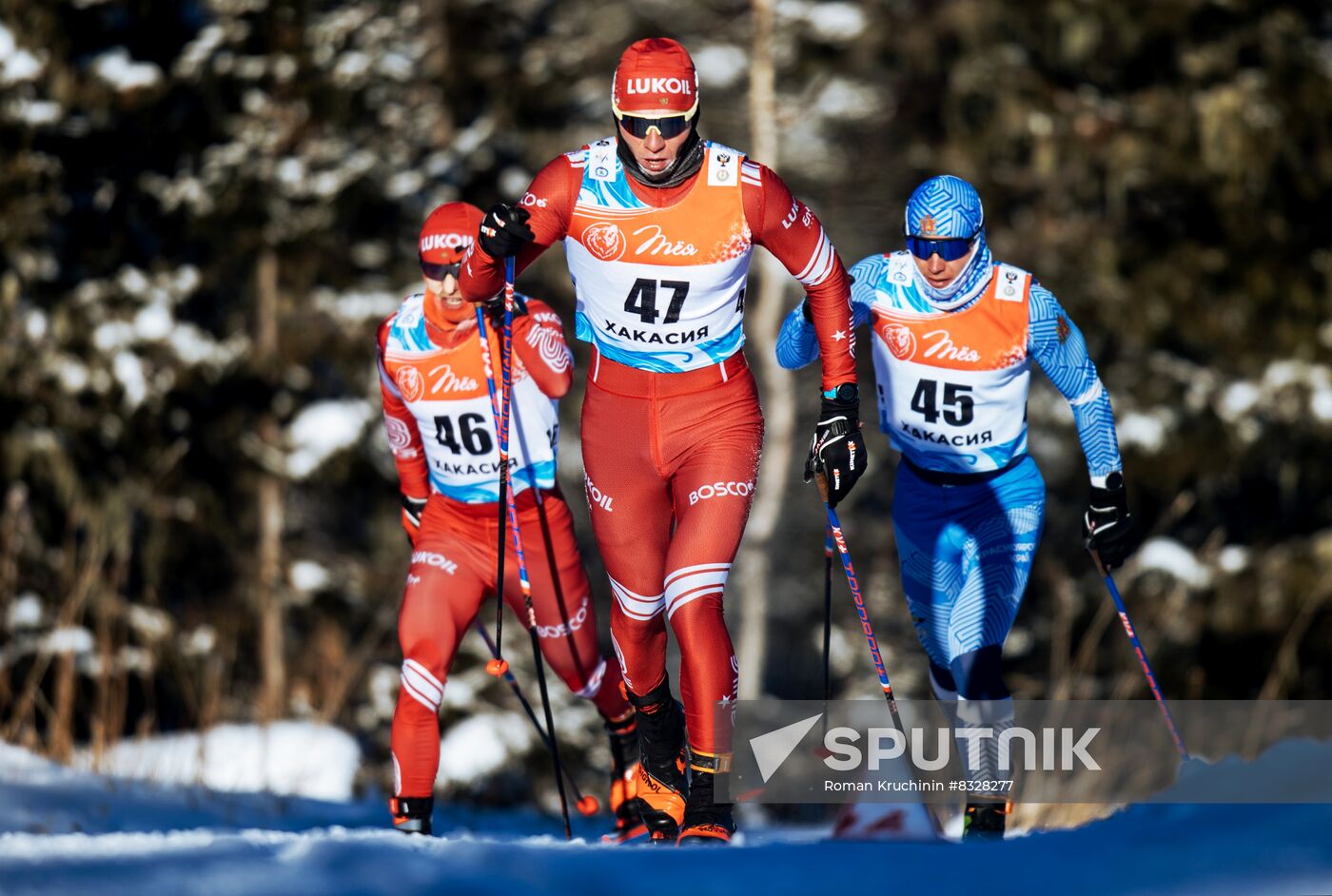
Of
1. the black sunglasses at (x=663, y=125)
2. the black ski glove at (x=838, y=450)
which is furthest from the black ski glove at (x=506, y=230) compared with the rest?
the black ski glove at (x=838, y=450)

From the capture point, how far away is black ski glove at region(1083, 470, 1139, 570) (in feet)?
19.0

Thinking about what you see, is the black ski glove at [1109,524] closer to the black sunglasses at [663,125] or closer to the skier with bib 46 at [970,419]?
the skier with bib 46 at [970,419]

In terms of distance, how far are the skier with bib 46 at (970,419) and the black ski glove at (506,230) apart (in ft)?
3.97

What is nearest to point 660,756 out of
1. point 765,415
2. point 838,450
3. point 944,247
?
point 838,450

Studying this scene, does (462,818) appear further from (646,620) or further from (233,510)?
(233,510)

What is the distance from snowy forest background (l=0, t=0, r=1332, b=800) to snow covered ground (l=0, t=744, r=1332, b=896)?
9.03 m

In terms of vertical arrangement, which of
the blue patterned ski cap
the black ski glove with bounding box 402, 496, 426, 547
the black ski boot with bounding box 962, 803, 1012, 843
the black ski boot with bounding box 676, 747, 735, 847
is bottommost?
the black ski boot with bounding box 962, 803, 1012, 843

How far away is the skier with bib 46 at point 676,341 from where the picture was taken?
492 cm

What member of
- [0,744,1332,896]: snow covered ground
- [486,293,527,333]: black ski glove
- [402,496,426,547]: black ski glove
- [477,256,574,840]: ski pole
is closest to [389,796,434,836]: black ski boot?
[477,256,574,840]: ski pole

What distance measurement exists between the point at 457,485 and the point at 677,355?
1431mm

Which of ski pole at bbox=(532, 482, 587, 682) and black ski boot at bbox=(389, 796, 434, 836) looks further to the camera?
ski pole at bbox=(532, 482, 587, 682)

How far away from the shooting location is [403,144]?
46.3 ft

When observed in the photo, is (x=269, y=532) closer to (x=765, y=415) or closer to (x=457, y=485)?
(x=765, y=415)

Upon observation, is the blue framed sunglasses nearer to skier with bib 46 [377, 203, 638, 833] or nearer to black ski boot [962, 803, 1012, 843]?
skier with bib 46 [377, 203, 638, 833]
